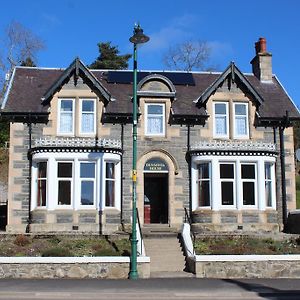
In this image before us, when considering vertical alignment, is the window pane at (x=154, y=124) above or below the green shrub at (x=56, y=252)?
above

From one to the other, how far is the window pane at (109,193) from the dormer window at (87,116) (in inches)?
108

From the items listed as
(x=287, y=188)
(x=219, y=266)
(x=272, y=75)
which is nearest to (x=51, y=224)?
(x=219, y=266)

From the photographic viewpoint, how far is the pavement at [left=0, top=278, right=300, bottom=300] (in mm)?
13891

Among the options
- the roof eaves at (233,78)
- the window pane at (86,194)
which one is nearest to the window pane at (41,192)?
the window pane at (86,194)

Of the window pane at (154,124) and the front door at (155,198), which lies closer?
the window pane at (154,124)

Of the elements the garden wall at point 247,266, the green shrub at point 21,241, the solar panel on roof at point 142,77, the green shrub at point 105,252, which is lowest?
the garden wall at point 247,266

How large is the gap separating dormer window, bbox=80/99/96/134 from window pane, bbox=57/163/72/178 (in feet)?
6.46

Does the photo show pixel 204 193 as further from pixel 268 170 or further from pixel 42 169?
pixel 42 169

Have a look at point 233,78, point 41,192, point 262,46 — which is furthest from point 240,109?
point 41,192

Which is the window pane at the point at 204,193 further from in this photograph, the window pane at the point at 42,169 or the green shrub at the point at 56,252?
the green shrub at the point at 56,252

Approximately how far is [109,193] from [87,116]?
4.03 m

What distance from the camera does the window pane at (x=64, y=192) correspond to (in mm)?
24516

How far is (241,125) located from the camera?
26578 mm

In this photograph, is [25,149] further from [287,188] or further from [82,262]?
[287,188]
